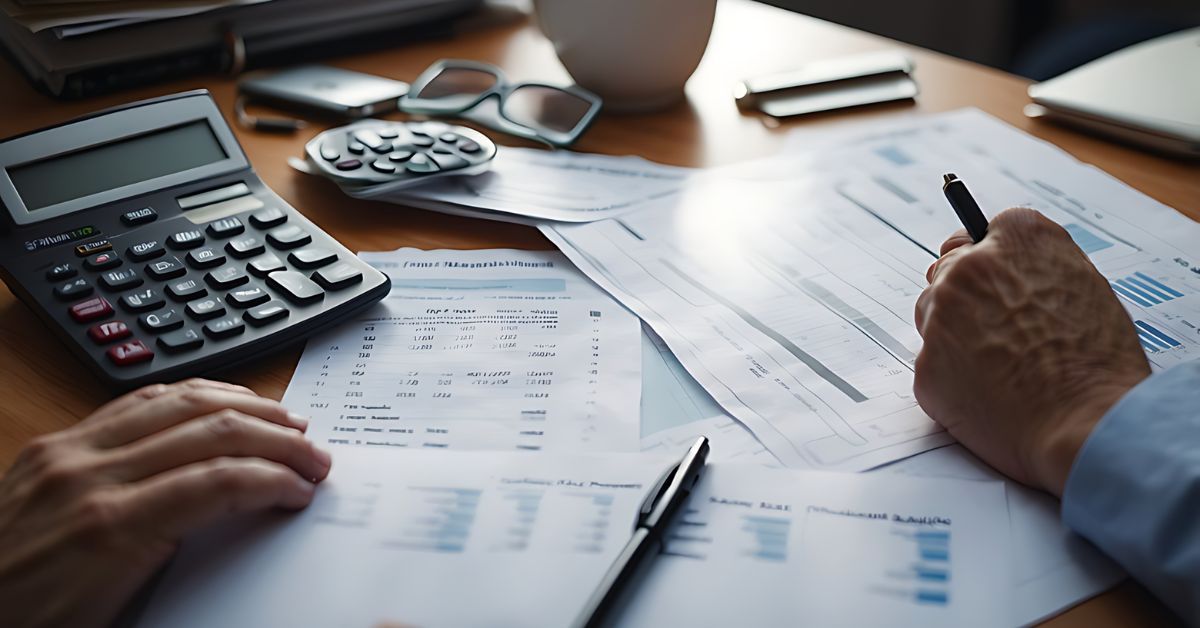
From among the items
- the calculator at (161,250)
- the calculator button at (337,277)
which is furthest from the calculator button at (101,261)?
the calculator button at (337,277)

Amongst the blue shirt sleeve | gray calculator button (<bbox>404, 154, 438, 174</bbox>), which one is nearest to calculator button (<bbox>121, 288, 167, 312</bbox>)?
gray calculator button (<bbox>404, 154, 438, 174</bbox>)

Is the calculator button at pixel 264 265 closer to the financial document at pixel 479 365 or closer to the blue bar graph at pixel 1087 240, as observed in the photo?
the financial document at pixel 479 365

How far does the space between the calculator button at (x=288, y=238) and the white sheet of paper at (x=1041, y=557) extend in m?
0.36

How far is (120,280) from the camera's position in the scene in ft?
1.85

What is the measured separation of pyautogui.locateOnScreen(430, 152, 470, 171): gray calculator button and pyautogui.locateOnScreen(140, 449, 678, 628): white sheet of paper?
300mm

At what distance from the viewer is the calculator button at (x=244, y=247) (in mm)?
597

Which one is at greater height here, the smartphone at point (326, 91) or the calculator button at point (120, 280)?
the calculator button at point (120, 280)

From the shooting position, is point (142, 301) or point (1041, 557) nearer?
point (1041, 557)

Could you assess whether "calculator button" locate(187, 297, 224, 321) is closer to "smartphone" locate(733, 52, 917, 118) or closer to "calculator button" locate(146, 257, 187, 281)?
"calculator button" locate(146, 257, 187, 281)

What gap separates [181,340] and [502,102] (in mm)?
402

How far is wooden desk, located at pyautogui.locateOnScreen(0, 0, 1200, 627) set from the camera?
1.74ft

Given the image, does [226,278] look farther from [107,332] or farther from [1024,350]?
[1024,350]

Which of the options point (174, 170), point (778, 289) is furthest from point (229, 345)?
point (778, 289)

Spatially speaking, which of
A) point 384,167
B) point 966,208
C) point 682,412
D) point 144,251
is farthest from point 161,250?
point 966,208
